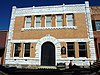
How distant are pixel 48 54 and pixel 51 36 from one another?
2.42m

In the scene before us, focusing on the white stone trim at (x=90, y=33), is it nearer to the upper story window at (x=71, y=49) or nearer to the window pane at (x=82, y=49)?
the window pane at (x=82, y=49)

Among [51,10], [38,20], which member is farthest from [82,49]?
[38,20]

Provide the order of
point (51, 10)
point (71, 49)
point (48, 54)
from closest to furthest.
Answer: point (71, 49)
point (48, 54)
point (51, 10)

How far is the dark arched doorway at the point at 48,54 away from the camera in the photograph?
1900cm

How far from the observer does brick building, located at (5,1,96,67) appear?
18.7 meters

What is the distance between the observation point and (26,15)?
69.6ft

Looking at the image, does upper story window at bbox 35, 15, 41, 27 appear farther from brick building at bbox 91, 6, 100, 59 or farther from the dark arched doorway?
brick building at bbox 91, 6, 100, 59

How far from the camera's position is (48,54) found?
19281mm

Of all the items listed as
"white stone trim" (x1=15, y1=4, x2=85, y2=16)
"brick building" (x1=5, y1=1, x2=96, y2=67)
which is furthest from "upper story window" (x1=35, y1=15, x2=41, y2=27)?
"white stone trim" (x1=15, y1=4, x2=85, y2=16)

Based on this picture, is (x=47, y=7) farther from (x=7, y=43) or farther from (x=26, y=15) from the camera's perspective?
(x=7, y=43)

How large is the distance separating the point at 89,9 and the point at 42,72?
17594 millimetres

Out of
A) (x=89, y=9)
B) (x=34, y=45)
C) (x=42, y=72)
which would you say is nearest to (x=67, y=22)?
(x=89, y=9)

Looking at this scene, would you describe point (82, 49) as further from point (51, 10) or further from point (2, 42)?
point (2, 42)

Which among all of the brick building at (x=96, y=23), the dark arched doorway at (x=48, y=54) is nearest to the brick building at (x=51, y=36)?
the dark arched doorway at (x=48, y=54)
